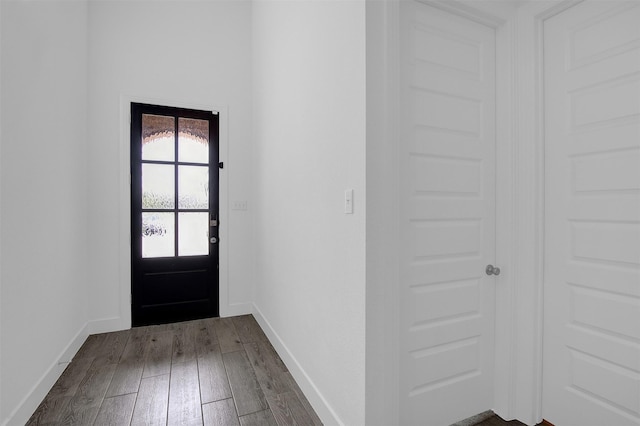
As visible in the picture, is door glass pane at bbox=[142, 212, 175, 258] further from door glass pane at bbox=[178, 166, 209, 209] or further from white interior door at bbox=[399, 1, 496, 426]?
white interior door at bbox=[399, 1, 496, 426]

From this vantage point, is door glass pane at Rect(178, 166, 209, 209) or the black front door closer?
the black front door

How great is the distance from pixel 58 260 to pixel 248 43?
8.95 feet

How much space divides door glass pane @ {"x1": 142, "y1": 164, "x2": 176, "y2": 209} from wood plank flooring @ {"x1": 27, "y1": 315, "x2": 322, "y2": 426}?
122cm

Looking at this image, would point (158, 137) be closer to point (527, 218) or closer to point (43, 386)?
point (43, 386)

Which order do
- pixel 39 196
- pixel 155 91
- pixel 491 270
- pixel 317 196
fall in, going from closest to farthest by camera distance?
1. pixel 491 270
2. pixel 317 196
3. pixel 39 196
4. pixel 155 91

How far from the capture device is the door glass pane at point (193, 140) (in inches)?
125

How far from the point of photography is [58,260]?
2258 mm

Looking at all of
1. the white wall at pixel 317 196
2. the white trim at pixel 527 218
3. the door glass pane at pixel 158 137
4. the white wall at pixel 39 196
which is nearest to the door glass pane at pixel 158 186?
the door glass pane at pixel 158 137

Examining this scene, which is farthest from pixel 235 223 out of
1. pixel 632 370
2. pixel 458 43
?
pixel 632 370

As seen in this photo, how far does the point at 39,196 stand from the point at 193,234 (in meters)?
1.39

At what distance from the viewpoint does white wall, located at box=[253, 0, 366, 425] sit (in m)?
1.42

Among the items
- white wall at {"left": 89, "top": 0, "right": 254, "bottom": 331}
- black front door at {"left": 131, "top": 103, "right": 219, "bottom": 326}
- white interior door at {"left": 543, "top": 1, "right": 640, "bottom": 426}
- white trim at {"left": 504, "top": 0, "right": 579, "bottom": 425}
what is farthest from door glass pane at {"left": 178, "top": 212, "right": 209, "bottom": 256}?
white interior door at {"left": 543, "top": 1, "right": 640, "bottom": 426}

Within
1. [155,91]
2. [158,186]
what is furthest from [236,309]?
[155,91]

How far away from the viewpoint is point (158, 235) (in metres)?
3.10
